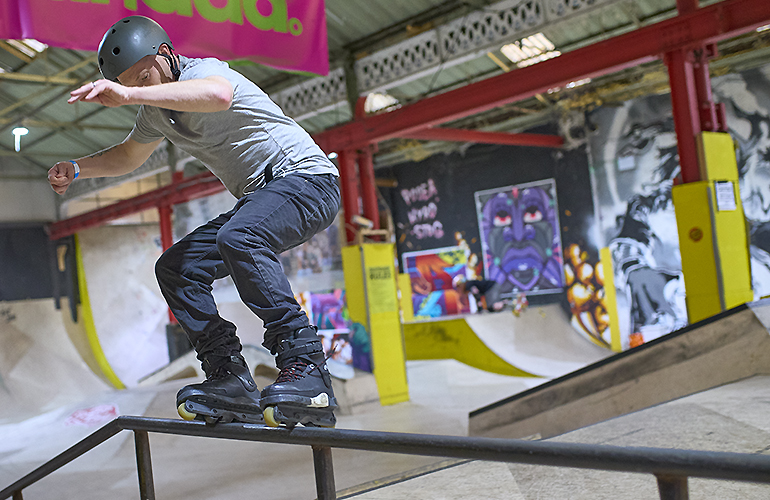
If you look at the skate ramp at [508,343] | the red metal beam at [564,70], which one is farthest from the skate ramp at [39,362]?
the red metal beam at [564,70]

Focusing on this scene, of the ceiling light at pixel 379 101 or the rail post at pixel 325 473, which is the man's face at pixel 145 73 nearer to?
the rail post at pixel 325 473

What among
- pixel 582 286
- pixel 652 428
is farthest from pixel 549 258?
pixel 652 428

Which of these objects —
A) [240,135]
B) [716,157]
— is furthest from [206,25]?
[716,157]

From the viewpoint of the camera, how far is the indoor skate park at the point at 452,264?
9.72ft

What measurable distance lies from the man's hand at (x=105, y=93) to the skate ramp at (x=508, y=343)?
30.7 feet

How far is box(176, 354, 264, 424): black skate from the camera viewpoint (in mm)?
2111

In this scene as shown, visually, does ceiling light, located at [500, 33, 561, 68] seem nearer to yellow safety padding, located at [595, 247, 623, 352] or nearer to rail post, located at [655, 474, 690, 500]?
yellow safety padding, located at [595, 247, 623, 352]

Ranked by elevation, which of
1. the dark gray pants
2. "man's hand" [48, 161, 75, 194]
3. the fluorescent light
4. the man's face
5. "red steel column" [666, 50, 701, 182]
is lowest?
the dark gray pants

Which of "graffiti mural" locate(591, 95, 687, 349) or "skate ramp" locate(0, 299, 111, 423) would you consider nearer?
"graffiti mural" locate(591, 95, 687, 349)

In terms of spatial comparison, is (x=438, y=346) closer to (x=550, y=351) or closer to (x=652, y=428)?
(x=550, y=351)

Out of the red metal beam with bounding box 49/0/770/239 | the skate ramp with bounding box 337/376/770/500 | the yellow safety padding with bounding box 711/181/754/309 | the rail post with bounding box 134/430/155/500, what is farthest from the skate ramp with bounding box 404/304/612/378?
the rail post with bounding box 134/430/155/500

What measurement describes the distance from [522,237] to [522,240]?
72 mm

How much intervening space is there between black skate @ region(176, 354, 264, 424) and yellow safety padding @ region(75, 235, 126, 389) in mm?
16919

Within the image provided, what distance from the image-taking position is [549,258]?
14.4m
